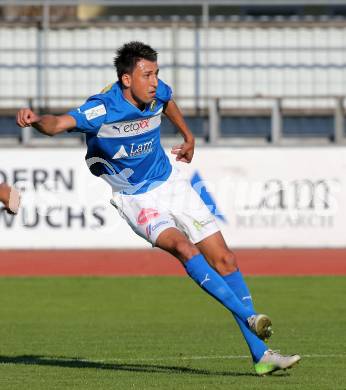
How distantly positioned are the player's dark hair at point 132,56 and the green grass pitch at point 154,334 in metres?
2.26

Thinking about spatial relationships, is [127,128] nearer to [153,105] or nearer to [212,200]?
[153,105]

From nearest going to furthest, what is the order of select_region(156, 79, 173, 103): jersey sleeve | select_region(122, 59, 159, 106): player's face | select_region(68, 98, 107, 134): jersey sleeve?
1. select_region(68, 98, 107, 134): jersey sleeve
2. select_region(122, 59, 159, 106): player's face
3. select_region(156, 79, 173, 103): jersey sleeve

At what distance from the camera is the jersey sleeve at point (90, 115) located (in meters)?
8.01

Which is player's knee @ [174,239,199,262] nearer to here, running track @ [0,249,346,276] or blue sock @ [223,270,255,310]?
blue sock @ [223,270,255,310]

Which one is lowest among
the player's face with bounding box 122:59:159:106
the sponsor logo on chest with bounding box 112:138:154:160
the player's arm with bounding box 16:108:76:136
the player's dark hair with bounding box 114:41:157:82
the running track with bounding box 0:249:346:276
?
the running track with bounding box 0:249:346:276

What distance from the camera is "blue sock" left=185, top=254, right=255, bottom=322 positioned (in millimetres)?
7754

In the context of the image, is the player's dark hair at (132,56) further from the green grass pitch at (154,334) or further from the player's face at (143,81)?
the green grass pitch at (154,334)

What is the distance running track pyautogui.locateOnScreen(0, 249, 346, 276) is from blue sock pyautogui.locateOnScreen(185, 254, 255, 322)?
423 inches

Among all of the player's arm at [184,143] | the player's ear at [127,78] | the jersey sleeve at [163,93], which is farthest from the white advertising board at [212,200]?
the player's ear at [127,78]

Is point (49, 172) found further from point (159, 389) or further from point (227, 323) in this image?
point (159, 389)

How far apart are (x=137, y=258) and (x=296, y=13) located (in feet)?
38.7

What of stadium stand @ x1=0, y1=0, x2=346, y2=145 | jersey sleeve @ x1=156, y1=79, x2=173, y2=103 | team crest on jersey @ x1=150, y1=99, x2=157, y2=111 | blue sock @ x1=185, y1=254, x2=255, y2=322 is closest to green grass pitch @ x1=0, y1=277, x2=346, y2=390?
blue sock @ x1=185, y1=254, x2=255, y2=322

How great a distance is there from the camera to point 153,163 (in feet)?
28.2

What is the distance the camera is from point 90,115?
807cm
